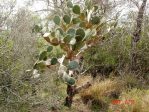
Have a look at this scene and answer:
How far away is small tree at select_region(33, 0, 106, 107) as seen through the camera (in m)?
7.96

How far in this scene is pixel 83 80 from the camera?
10.5 m

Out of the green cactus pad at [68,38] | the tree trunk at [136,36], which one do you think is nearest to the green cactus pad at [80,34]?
the green cactus pad at [68,38]

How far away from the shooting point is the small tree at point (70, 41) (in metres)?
7.96

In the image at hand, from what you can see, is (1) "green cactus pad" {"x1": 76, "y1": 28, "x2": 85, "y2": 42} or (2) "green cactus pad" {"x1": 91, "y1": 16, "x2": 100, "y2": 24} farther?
(2) "green cactus pad" {"x1": 91, "y1": 16, "x2": 100, "y2": 24}

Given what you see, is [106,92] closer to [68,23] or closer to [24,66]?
[68,23]

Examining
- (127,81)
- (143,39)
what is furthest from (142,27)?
(127,81)

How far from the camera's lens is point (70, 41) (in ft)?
26.6

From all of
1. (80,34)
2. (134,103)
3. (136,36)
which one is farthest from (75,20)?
(136,36)

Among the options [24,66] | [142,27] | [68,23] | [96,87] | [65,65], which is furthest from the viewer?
[142,27]

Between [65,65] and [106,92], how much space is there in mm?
1867

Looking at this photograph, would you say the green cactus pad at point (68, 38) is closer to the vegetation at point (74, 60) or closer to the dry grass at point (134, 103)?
the vegetation at point (74, 60)

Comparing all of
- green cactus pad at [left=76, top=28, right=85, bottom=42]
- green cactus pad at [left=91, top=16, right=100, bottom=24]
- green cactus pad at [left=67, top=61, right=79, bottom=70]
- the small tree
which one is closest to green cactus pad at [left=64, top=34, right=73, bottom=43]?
the small tree

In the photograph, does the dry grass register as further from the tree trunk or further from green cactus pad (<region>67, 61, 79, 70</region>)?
the tree trunk

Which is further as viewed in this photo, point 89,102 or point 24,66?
point 89,102
